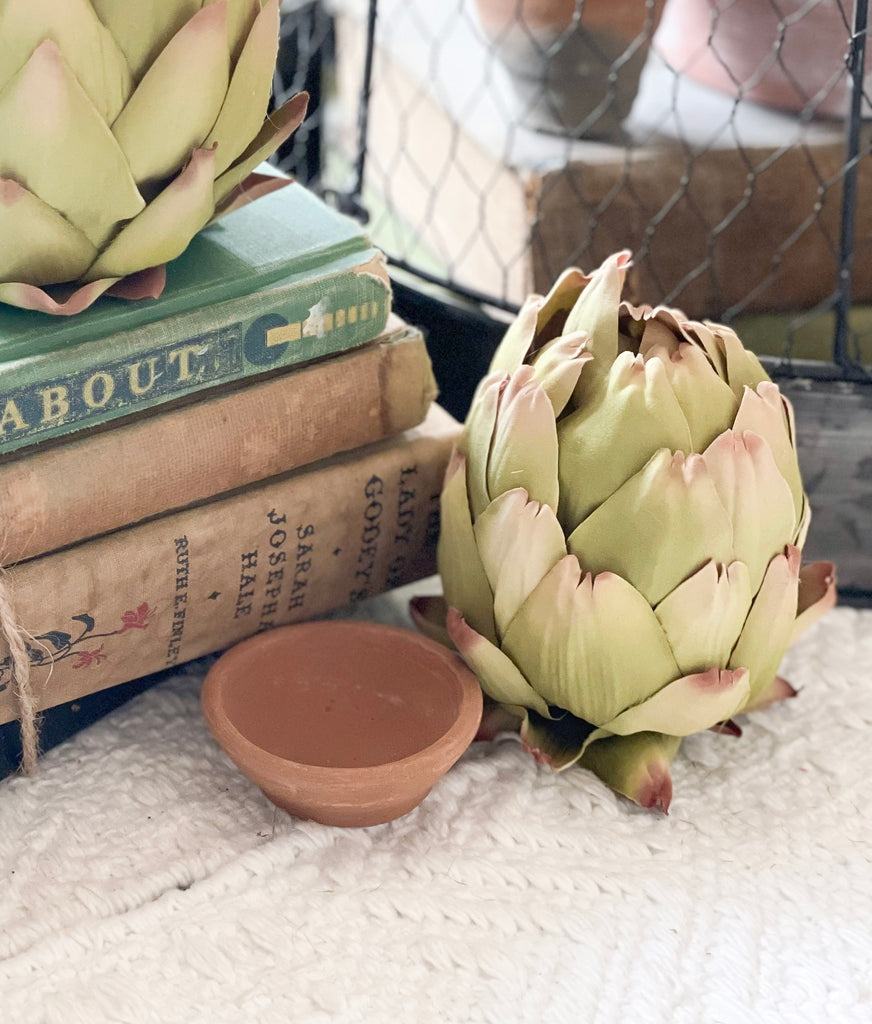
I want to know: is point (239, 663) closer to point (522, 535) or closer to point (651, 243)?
point (522, 535)

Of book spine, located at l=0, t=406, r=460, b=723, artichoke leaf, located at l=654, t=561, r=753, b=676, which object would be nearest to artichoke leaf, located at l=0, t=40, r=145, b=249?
book spine, located at l=0, t=406, r=460, b=723

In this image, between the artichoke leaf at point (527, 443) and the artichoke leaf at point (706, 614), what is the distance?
56 millimetres

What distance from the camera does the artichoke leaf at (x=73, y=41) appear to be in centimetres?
36

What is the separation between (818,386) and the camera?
1.82ft

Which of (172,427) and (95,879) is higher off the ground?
(172,427)

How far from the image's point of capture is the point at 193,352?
452 mm

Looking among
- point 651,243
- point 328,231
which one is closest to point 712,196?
point 651,243

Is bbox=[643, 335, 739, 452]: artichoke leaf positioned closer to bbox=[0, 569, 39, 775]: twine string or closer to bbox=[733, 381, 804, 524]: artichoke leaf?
bbox=[733, 381, 804, 524]: artichoke leaf

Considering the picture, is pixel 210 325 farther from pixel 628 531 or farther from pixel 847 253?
pixel 847 253

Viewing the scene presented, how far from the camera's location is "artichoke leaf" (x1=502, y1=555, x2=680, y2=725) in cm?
42

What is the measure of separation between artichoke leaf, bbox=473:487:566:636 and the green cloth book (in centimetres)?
11

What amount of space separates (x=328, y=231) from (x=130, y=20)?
0.13 metres

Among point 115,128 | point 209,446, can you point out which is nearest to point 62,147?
point 115,128

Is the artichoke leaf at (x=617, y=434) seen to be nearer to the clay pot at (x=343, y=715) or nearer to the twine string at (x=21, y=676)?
the clay pot at (x=343, y=715)
